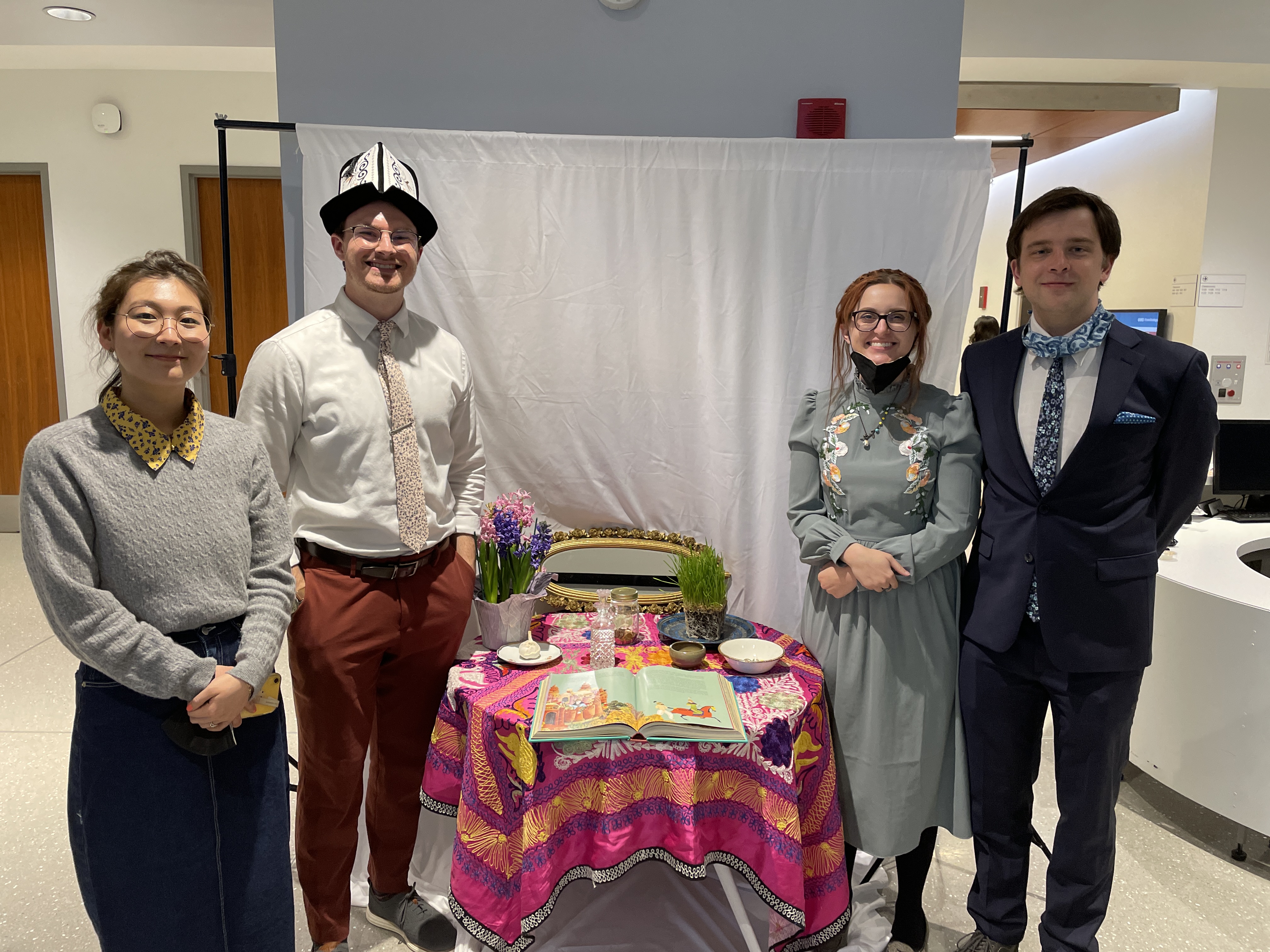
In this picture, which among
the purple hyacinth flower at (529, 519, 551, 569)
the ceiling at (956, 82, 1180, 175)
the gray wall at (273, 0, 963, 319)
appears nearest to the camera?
the purple hyacinth flower at (529, 519, 551, 569)

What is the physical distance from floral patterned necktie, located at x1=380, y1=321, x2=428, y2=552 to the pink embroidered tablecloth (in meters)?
0.43

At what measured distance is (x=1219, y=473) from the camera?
Answer: 12.1ft

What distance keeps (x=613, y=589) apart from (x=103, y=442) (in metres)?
1.24

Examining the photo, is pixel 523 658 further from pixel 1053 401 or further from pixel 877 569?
pixel 1053 401

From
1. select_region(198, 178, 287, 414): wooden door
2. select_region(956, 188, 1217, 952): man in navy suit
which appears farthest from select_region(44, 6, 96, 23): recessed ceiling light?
select_region(956, 188, 1217, 952): man in navy suit

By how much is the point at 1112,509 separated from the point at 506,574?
1421mm

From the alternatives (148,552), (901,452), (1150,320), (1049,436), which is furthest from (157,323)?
(1150,320)

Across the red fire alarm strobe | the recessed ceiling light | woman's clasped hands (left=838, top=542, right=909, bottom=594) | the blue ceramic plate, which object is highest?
the recessed ceiling light

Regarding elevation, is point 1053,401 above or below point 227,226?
below

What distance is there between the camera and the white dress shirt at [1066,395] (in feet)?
5.56

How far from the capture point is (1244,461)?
12.1 feet

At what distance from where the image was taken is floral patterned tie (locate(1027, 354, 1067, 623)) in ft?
5.59

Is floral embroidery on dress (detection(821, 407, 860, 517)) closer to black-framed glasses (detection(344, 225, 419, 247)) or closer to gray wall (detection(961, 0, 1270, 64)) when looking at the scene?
black-framed glasses (detection(344, 225, 419, 247))

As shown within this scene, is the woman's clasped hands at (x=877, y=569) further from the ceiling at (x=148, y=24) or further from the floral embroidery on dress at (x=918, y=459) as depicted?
the ceiling at (x=148, y=24)
